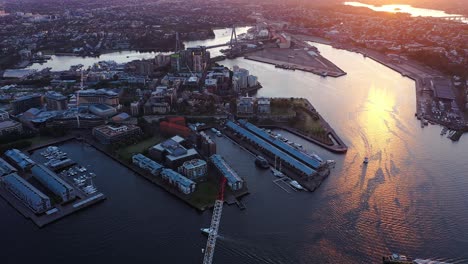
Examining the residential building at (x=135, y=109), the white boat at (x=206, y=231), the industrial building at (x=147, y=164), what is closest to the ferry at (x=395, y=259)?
the white boat at (x=206, y=231)

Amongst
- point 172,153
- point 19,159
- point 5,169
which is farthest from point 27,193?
point 172,153

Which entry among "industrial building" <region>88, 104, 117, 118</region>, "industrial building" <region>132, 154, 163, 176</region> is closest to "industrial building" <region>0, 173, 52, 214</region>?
"industrial building" <region>132, 154, 163, 176</region>

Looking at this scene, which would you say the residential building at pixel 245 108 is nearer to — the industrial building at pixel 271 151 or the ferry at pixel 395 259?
the industrial building at pixel 271 151

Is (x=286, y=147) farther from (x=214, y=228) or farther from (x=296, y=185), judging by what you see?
(x=214, y=228)

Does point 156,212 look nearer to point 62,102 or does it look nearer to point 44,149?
point 44,149

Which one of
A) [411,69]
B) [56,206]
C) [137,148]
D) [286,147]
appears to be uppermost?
[411,69]

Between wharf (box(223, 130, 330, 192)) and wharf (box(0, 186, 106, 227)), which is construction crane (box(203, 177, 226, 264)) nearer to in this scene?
wharf (box(223, 130, 330, 192))
